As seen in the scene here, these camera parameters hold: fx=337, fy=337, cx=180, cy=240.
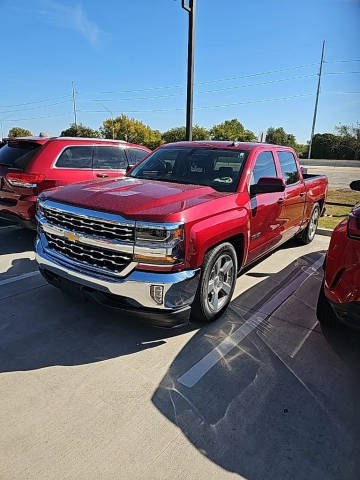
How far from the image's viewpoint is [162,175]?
4188mm

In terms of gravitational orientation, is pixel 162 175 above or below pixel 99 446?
above

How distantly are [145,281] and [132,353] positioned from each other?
28.1 inches

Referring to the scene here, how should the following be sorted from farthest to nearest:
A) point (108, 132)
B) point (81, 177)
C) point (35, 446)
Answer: point (108, 132), point (81, 177), point (35, 446)

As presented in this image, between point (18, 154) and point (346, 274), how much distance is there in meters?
5.23

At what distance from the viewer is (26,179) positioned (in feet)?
17.2

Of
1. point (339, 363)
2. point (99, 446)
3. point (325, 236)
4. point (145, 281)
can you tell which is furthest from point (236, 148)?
point (325, 236)

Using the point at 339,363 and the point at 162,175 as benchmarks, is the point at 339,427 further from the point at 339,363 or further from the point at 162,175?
the point at 162,175

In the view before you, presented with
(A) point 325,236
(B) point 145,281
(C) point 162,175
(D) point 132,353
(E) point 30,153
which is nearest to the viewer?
(B) point 145,281

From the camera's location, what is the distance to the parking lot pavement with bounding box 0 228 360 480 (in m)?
1.96

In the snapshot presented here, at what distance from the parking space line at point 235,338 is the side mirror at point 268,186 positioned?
1.34 m

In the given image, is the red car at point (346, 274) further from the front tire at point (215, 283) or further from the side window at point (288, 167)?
the side window at point (288, 167)

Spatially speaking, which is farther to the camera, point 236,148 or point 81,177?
point 81,177

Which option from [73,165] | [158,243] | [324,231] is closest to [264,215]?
[158,243]

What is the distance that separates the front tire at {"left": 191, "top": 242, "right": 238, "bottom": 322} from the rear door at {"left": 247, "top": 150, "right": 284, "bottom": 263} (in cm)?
49
